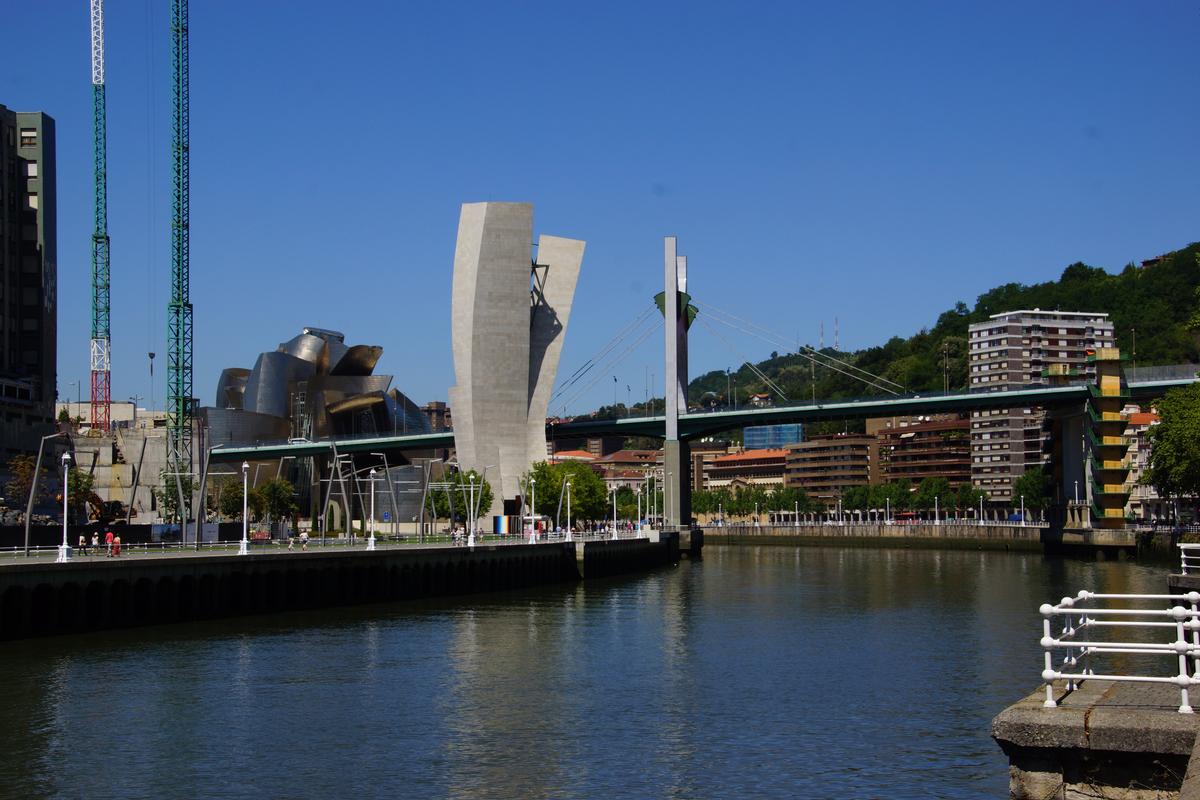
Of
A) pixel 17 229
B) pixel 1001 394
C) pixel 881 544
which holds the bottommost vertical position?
pixel 881 544

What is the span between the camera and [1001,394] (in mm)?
98062

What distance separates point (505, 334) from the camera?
98.9 m

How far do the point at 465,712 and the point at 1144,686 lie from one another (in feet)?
49.1

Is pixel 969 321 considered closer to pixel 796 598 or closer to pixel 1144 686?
pixel 796 598

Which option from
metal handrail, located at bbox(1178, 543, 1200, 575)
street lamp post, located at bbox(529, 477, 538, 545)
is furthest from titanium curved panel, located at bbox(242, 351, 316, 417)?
metal handrail, located at bbox(1178, 543, 1200, 575)

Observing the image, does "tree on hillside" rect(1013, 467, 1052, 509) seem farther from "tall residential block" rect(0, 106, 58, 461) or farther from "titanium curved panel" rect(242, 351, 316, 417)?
"tall residential block" rect(0, 106, 58, 461)

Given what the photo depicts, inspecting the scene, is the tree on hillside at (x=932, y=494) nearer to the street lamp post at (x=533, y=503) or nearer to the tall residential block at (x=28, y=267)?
the street lamp post at (x=533, y=503)

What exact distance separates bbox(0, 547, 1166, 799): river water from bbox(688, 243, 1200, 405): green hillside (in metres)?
107

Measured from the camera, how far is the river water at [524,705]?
18734 millimetres

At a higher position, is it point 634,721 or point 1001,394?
point 1001,394

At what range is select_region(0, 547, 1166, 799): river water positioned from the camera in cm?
1873

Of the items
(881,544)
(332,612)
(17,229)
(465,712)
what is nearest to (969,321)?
(881,544)

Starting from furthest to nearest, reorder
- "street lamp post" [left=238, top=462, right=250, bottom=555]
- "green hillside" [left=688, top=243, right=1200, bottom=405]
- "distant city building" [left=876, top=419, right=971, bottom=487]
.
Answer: "distant city building" [left=876, top=419, right=971, bottom=487]
"green hillside" [left=688, top=243, right=1200, bottom=405]
"street lamp post" [left=238, top=462, right=250, bottom=555]

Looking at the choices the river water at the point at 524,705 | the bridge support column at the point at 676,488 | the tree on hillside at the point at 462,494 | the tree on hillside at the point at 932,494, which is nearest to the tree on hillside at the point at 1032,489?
the tree on hillside at the point at 932,494
